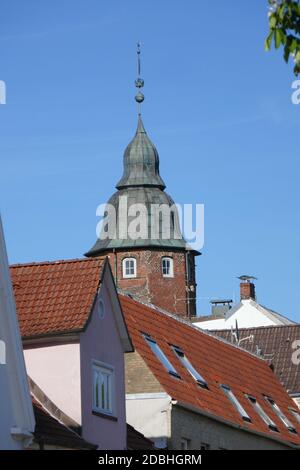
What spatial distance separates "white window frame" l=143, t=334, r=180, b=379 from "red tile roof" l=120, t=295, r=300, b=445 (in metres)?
0.24

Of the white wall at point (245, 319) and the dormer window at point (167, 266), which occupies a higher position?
the dormer window at point (167, 266)

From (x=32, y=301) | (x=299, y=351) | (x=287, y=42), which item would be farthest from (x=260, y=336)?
(x=287, y=42)

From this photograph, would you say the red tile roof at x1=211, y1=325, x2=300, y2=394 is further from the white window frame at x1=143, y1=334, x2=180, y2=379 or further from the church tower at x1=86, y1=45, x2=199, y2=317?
the church tower at x1=86, y1=45, x2=199, y2=317

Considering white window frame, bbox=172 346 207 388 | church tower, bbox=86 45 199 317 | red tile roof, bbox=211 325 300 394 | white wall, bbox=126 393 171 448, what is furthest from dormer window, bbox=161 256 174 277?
white wall, bbox=126 393 171 448

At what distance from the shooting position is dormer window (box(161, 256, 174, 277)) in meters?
91.3

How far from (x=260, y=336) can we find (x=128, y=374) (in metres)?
24.1

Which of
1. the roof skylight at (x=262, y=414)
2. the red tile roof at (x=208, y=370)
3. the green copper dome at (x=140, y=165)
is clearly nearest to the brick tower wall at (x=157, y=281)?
the green copper dome at (x=140, y=165)

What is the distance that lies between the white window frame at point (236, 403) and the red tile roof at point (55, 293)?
1229 centimetres

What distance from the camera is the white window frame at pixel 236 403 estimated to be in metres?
36.8

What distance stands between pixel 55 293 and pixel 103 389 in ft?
6.43

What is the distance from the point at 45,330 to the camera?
24.0m

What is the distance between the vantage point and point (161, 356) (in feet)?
110

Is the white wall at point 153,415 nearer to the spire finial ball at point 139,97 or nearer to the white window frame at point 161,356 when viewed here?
the white window frame at point 161,356

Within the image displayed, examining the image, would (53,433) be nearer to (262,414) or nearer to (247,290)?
(262,414)
